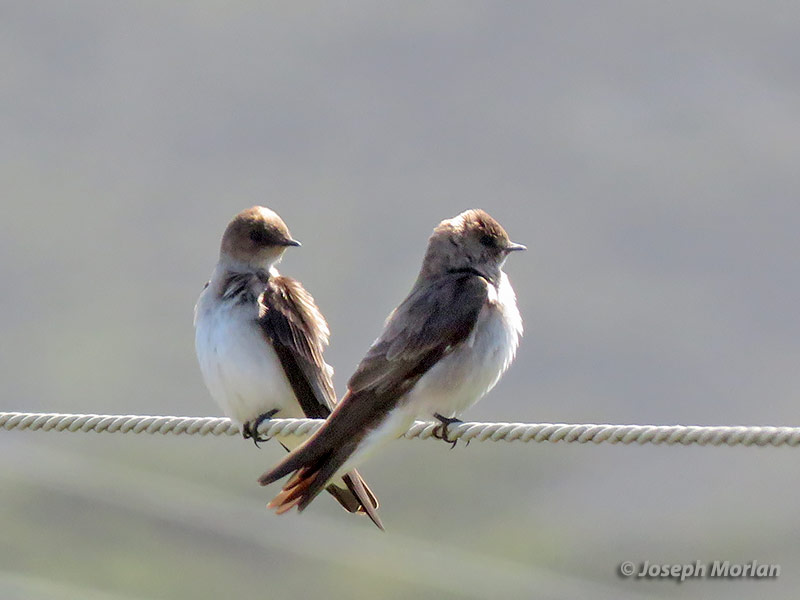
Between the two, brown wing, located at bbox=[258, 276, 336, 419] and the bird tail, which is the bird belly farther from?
the bird tail

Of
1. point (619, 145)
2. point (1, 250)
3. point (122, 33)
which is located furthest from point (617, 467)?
point (122, 33)

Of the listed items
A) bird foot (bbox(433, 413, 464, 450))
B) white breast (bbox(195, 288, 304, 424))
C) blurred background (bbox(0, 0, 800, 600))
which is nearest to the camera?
bird foot (bbox(433, 413, 464, 450))

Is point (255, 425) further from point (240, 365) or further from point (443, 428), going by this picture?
point (443, 428)

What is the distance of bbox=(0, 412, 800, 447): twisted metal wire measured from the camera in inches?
231

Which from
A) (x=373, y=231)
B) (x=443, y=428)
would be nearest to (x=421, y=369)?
(x=443, y=428)

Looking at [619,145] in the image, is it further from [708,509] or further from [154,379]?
[708,509]

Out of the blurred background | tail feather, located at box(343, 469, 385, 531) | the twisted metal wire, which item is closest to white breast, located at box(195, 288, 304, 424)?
the twisted metal wire

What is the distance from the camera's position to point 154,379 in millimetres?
61562

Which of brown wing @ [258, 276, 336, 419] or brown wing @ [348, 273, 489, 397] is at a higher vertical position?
brown wing @ [348, 273, 489, 397]

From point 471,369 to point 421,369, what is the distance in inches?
8.7

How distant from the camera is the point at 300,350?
802cm

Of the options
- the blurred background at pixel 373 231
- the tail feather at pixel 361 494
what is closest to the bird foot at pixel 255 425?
the tail feather at pixel 361 494

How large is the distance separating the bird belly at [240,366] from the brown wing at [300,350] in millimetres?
47

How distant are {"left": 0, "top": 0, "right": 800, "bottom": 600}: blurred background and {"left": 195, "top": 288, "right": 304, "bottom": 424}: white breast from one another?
100ft
